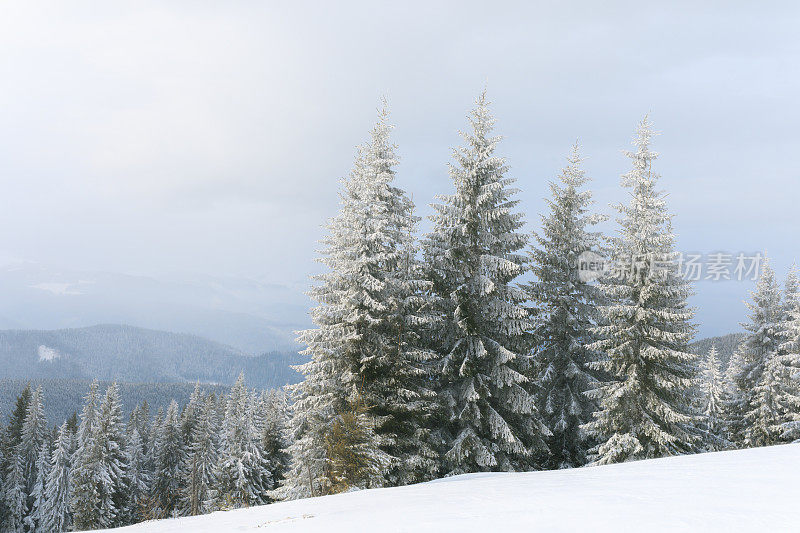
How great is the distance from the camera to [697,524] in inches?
221

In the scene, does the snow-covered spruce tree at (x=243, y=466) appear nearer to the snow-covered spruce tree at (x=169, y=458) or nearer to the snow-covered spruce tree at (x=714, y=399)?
the snow-covered spruce tree at (x=169, y=458)

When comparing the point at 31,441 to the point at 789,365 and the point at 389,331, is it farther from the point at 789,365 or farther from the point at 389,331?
the point at 789,365

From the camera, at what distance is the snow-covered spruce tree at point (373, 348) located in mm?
16094

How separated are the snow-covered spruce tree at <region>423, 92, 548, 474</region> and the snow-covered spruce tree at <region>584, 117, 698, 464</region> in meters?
3.03

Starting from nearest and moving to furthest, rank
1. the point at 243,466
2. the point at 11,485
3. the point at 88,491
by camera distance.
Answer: the point at 88,491, the point at 243,466, the point at 11,485

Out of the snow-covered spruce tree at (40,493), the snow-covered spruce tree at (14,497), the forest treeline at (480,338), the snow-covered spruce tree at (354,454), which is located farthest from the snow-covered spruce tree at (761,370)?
the snow-covered spruce tree at (14,497)

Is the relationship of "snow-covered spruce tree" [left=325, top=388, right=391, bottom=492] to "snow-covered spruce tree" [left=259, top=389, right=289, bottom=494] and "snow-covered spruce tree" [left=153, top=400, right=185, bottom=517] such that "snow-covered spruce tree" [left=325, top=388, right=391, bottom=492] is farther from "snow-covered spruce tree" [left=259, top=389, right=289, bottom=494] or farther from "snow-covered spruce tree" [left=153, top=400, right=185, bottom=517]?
"snow-covered spruce tree" [left=153, top=400, right=185, bottom=517]

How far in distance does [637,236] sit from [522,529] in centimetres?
1527

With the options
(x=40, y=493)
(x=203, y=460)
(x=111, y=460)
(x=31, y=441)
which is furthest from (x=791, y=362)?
(x=31, y=441)

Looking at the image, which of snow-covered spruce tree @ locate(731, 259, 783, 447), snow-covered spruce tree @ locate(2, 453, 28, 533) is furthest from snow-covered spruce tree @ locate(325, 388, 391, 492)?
snow-covered spruce tree @ locate(2, 453, 28, 533)

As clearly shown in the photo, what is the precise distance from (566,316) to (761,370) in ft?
63.6

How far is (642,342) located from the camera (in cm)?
1800

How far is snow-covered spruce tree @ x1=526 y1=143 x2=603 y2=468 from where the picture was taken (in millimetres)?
19969

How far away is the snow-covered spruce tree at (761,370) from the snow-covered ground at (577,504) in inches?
843
